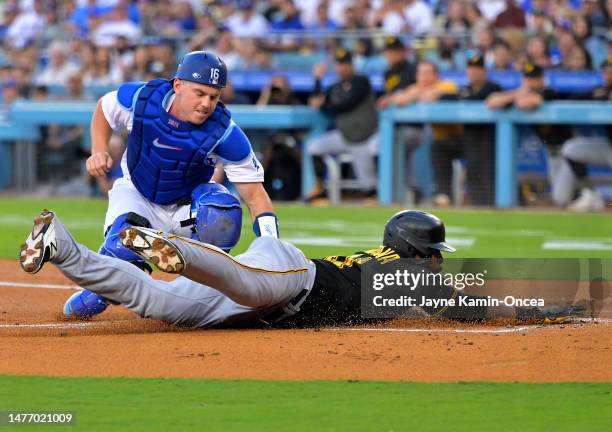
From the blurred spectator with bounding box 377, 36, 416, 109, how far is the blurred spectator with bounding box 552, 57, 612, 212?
254cm

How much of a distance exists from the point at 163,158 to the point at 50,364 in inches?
88.9

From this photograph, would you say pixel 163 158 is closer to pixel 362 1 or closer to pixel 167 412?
pixel 167 412

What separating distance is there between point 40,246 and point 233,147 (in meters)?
1.92

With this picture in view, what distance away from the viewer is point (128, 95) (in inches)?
301

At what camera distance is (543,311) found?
6828mm

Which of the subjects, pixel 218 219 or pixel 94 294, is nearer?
pixel 94 294

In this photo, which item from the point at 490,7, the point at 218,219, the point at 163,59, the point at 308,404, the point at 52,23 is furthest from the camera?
the point at 52,23

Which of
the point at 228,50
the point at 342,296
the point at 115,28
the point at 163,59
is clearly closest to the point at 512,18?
the point at 228,50

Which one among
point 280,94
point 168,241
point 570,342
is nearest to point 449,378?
point 570,342

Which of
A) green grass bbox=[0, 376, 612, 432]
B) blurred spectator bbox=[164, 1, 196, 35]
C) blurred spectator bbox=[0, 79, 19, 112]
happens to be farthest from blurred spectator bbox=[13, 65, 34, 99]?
green grass bbox=[0, 376, 612, 432]

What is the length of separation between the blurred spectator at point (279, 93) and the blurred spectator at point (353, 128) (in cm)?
63

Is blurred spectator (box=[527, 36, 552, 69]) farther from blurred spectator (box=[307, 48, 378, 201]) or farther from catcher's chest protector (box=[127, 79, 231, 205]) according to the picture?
catcher's chest protector (box=[127, 79, 231, 205])

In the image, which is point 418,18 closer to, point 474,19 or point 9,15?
point 474,19

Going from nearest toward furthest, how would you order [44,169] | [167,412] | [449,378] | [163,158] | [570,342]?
[167,412] < [449,378] < [570,342] < [163,158] < [44,169]
